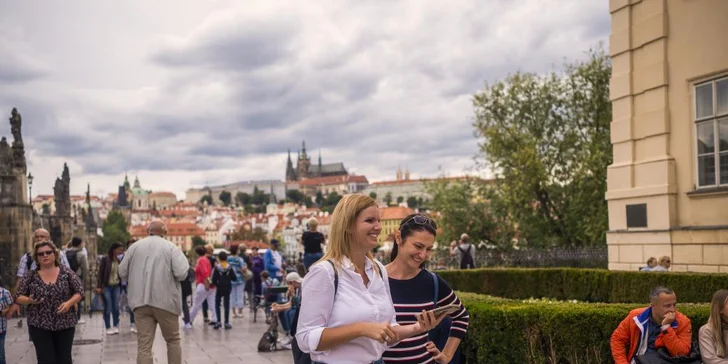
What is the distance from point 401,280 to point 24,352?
32.2ft

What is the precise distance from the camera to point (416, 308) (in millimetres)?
4773

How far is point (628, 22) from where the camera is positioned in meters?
15.0

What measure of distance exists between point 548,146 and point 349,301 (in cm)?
3044

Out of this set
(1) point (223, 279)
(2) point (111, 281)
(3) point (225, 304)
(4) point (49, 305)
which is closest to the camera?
(4) point (49, 305)

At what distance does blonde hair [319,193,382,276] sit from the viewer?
12.5 ft

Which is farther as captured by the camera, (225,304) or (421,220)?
(225,304)

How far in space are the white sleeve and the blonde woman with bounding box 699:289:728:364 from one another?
3.95 meters

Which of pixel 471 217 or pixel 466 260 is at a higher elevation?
pixel 471 217

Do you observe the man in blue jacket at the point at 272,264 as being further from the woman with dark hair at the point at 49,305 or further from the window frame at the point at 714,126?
the woman with dark hair at the point at 49,305

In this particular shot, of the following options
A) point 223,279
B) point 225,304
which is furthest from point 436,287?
point 223,279

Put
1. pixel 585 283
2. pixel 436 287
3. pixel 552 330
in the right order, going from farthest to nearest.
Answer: pixel 585 283 < pixel 552 330 < pixel 436 287

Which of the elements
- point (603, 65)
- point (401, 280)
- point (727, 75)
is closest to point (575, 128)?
point (603, 65)

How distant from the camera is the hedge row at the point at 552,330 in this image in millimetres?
7180

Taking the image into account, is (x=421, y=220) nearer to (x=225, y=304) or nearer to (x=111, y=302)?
(x=111, y=302)
